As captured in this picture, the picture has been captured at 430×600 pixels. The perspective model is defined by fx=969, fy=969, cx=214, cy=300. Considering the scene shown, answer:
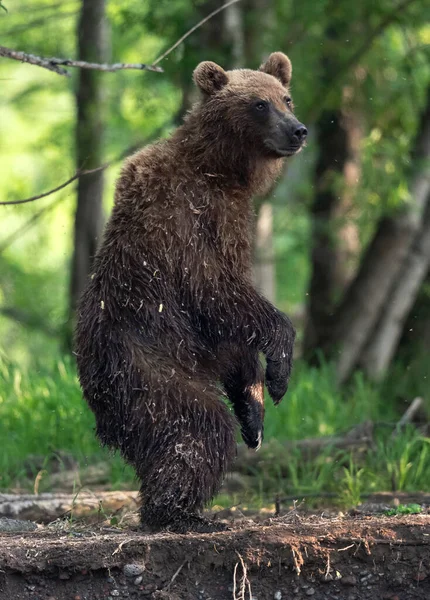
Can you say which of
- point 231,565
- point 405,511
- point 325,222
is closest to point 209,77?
point 405,511

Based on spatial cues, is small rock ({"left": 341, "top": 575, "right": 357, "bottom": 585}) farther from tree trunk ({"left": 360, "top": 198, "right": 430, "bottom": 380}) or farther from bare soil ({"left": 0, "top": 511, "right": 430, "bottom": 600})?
tree trunk ({"left": 360, "top": 198, "right": 430, "bottom": 380})

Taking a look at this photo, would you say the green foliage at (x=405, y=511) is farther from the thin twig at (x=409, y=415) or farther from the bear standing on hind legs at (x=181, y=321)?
the thin twig at (x=409, y=415)

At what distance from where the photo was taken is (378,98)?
10.9 meters

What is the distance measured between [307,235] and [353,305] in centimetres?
303

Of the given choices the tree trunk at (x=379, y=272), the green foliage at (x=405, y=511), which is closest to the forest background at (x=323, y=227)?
the tree trunk at (x=379, y=272)

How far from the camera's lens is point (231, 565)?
4.71 metres

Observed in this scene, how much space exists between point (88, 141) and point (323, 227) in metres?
3.14

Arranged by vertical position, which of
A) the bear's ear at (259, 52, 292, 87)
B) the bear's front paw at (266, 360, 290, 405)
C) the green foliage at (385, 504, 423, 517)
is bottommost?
the green foliage at (385, 504, 423, 517)

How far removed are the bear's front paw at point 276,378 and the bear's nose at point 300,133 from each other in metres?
1.35

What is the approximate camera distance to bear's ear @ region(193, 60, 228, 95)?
6.01 meters

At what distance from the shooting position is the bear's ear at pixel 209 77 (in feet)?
19.7

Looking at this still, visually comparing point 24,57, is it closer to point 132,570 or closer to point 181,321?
point 181,321

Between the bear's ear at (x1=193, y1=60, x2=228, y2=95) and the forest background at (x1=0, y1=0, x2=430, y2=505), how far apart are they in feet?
5.50

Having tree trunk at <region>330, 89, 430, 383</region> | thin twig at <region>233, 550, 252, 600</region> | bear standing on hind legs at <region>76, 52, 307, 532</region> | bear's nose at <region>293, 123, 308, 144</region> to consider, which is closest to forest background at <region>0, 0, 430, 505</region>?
tree trunk at <region>330, 89, 430, 383</region>
